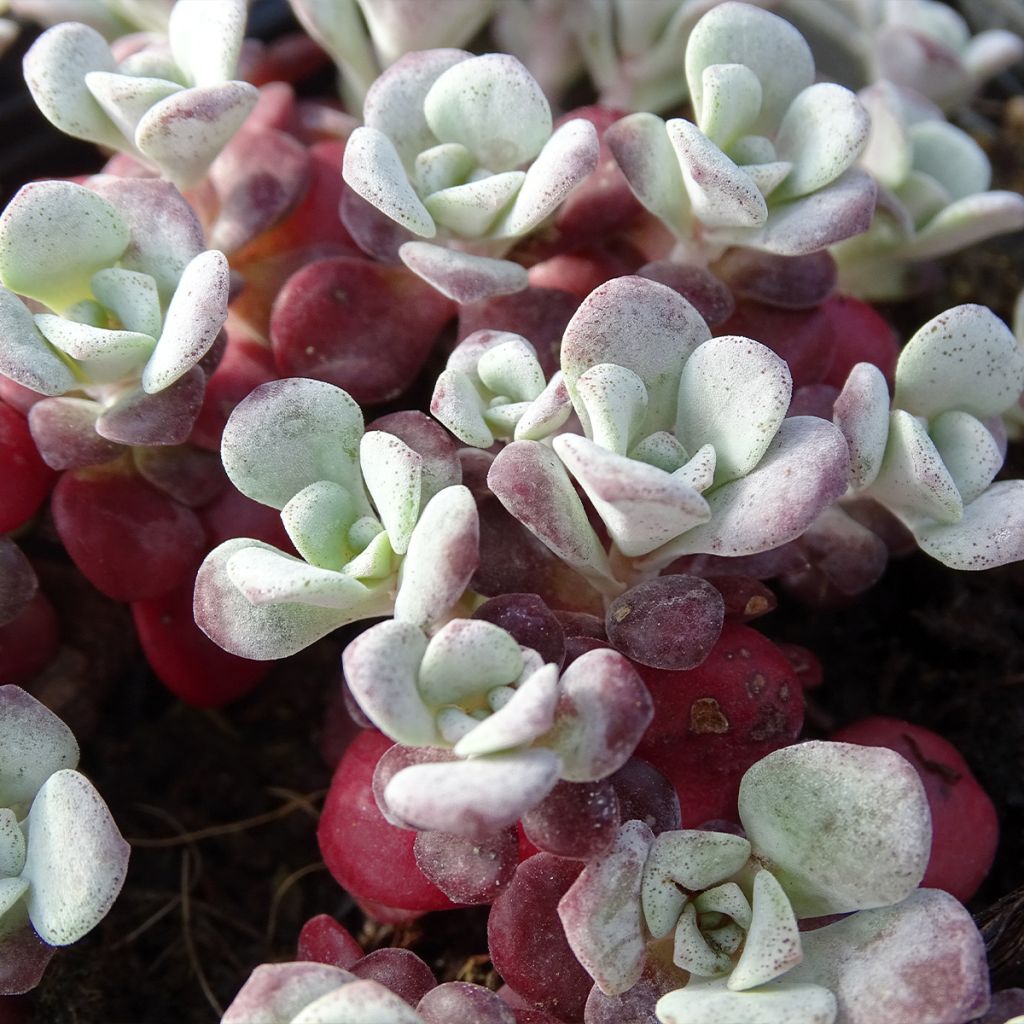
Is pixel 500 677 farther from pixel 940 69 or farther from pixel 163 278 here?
pixel 940 69

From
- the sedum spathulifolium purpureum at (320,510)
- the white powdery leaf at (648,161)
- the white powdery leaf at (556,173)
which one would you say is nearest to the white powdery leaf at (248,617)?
the sedum spathulifolium purpureum at (320,510)

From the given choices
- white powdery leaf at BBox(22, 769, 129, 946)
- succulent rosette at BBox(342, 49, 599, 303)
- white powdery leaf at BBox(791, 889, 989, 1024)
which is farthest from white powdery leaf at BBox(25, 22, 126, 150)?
white powdery leaf at BBox(791, 889, 989, 1024)

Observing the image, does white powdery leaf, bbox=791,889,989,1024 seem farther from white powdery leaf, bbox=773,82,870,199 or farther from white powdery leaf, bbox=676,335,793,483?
white powdery leaf, bbox=773,82,870,199

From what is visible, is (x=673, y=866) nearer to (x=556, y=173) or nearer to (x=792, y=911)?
(x=792, y=911)

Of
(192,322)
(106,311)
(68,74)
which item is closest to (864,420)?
(192,322)

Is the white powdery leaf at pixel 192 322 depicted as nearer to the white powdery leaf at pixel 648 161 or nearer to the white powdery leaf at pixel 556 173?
the white powdery leaf at pixel 556 173

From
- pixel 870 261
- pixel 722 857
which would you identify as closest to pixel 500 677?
pixel 722 857
